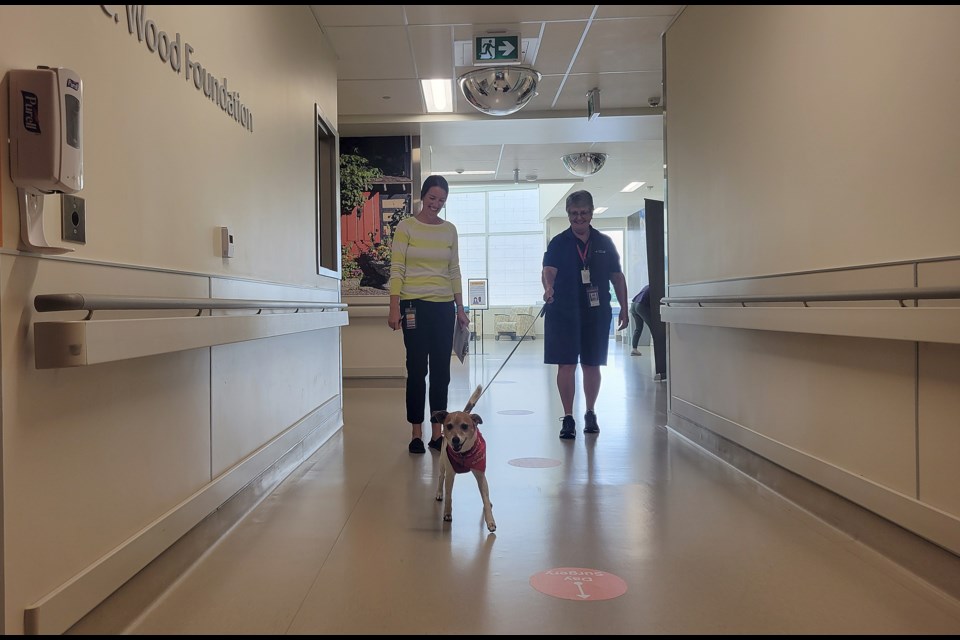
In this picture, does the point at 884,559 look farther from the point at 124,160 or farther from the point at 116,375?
the point at 124,160

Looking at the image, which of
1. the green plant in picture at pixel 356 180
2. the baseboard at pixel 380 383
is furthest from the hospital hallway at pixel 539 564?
the green plant in picture at pixel 356 180

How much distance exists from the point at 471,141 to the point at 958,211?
616cm

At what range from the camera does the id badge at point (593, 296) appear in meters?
3.92

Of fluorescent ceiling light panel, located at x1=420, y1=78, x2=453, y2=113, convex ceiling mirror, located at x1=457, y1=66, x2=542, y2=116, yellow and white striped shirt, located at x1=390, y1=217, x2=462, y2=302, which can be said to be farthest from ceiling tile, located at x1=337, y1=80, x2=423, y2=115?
yellow and white striped shirt, located at x1=390, y1=217, x2=462, y2=302

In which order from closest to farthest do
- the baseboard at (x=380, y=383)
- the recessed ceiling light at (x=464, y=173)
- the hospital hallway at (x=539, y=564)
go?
the hospital hallway at (x=539, y=564)
the baseboard at (x=380, y=383)
the recessed ceiling light at (x=464, y=173)

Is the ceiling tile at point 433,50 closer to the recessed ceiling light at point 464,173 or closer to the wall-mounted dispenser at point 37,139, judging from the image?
the wall-mounted dispenser at point 37,139

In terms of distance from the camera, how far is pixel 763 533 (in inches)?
85.9

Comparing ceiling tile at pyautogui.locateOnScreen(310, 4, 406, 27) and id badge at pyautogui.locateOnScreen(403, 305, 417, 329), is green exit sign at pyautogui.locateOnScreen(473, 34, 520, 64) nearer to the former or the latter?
ceiling tile at pyautogui.locateOnScreen(310, 4, 406, 27)

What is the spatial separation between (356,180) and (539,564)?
5531 millimetres

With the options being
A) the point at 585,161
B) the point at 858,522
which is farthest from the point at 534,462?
the point at 585,161

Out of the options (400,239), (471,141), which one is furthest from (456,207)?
(400,239)

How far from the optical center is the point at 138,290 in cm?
173

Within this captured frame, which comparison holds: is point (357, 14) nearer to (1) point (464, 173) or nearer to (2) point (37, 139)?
(2) point (37, 139)

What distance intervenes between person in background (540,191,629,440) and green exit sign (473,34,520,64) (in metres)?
1.47
